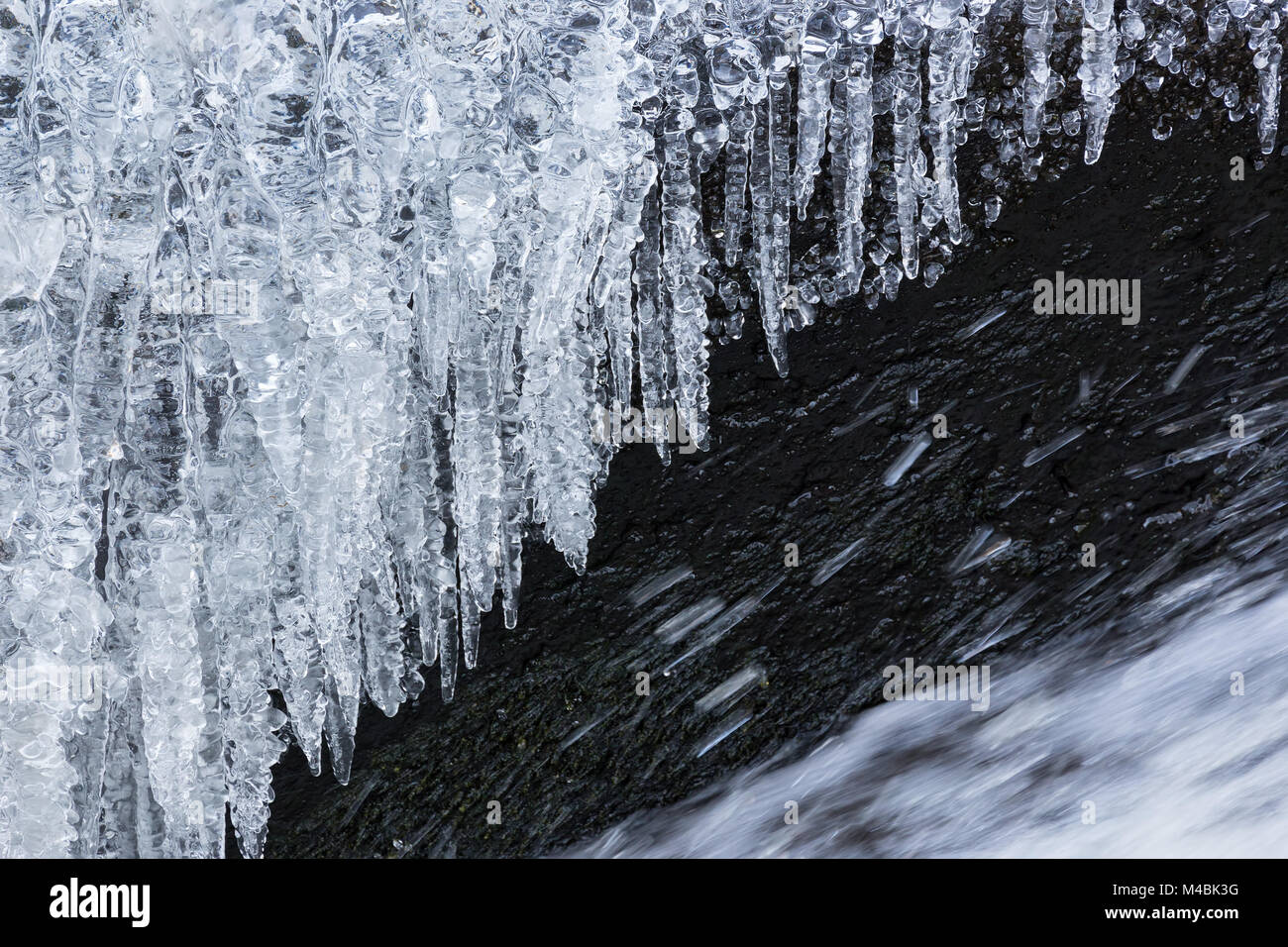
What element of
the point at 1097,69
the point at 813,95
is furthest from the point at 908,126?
the point at 1097,69

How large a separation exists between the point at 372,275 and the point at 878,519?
123cm

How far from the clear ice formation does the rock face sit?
0.10 m

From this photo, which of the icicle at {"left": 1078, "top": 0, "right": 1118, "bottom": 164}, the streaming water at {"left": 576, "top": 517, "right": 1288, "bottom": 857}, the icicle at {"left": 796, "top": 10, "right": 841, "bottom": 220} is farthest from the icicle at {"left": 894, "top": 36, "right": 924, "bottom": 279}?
the streaming water at {"left": 576, "top": 517, "right": 1288, "bottom": 857}

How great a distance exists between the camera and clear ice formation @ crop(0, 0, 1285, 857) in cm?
206

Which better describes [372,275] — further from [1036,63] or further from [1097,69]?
[1097,69]

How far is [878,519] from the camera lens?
2.71m

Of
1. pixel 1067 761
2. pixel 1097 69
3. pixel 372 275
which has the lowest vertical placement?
pixel 1067 761

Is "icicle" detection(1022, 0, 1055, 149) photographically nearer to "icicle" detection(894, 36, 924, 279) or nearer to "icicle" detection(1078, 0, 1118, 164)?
"icicle" detection(1078, 0, 1118, 164)

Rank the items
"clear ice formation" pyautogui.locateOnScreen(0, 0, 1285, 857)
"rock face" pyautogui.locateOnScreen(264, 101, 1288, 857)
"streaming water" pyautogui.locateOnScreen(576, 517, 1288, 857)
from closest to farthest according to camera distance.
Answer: "clear ice formation" pyautogui.locateOnScreen(0, 0, 1285, 857) → "rock face" pyautogui.locateOnScreen(264, 101, 1288, 857) → "streaming water" pyautogui.locateOnScreen(576, 517, 1288, 857)

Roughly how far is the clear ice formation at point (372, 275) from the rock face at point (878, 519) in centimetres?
10

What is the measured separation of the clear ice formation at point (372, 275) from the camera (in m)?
2.06

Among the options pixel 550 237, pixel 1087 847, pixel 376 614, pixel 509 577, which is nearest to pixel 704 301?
pixel 550 237

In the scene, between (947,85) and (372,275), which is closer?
(372,275)

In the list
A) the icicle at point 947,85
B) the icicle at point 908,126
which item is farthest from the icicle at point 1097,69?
the icicle at point 908,126
